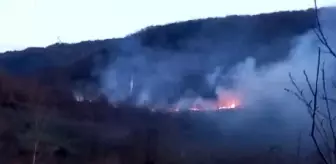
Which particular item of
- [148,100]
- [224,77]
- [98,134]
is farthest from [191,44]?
[98,134]

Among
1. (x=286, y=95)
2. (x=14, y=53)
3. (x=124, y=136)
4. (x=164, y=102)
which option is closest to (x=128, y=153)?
(x=124, y=136)

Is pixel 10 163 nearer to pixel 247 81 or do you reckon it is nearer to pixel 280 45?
pixel 247 81

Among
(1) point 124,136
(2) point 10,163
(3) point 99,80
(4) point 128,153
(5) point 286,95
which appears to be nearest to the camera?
(2) point 10,163

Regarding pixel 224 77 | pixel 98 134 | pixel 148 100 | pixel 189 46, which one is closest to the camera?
pixel 98 134

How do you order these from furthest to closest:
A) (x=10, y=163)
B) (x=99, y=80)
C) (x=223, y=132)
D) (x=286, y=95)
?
(x=99, y=80) < (x=286, y=95) < (x=223, y=132) < (x=10, y=163)

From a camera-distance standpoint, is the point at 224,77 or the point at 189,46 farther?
the point at 189,46

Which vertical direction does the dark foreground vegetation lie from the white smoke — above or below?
below

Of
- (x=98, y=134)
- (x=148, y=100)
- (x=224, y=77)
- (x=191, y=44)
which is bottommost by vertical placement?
(x=98, y=134)

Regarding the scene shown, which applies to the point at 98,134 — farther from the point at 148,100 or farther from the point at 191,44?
the point at 191,44

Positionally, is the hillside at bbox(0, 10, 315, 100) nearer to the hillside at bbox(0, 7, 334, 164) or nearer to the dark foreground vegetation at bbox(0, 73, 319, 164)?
the hillside at bbox(0, 7, 334, 164)

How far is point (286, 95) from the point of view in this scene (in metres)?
29.1

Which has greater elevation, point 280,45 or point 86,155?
point 280,45

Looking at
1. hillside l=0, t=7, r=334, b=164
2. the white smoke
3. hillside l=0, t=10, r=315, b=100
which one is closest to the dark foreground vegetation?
hillside l=0, t=7, r=334, b=164

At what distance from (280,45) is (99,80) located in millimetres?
10585
